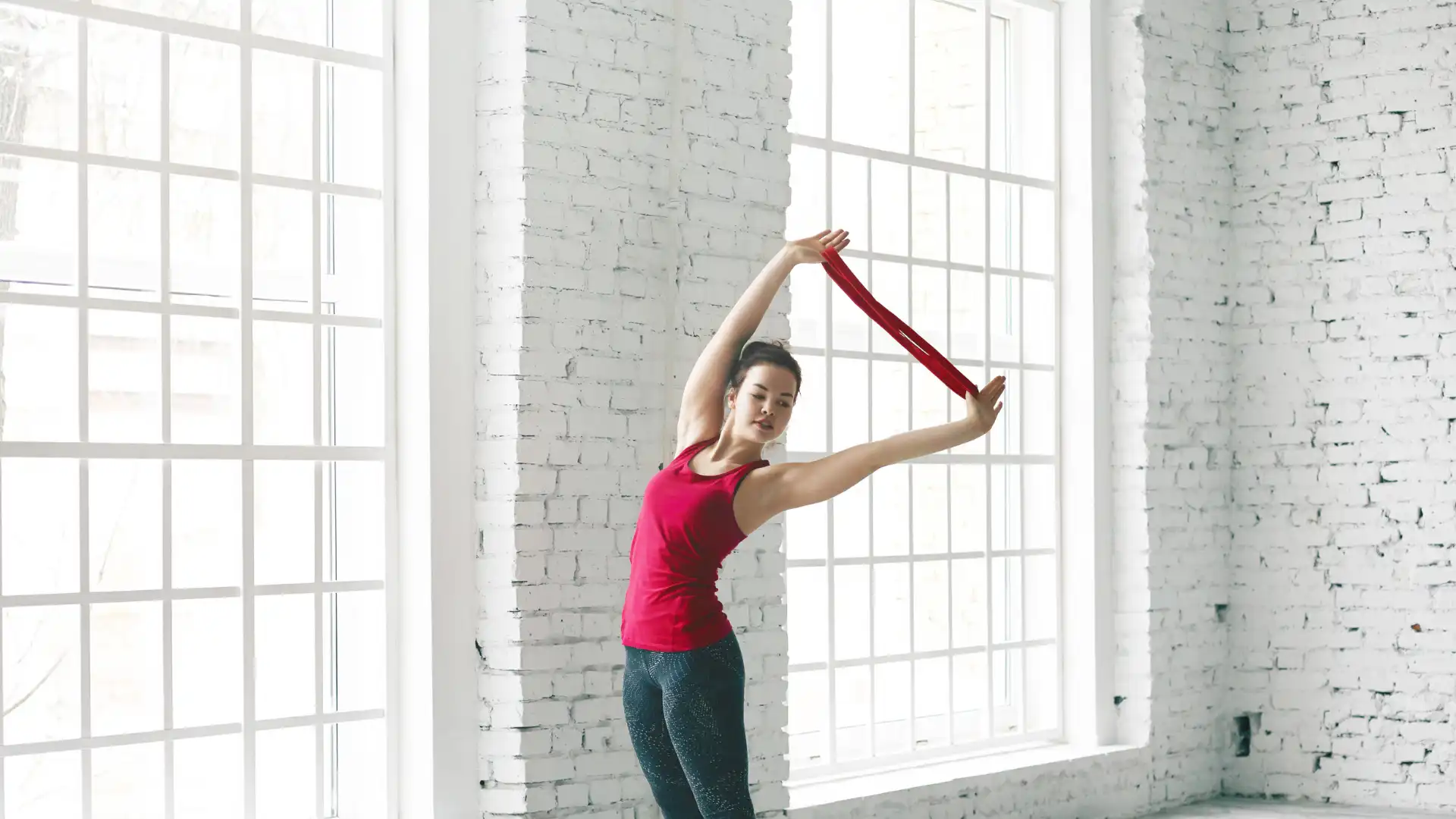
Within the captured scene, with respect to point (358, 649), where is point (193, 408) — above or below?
above

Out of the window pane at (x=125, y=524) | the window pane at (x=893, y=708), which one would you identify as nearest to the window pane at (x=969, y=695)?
the window pane at (x=893, y=708)

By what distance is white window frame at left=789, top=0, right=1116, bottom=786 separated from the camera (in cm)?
547

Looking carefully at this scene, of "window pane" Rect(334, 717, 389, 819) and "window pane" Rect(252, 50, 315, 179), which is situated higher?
"window pane" Rect(252, 50, 315, 179)

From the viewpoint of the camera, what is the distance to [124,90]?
10.8 ft

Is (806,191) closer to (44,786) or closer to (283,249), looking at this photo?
(283,249)

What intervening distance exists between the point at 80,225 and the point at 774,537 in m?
1.98

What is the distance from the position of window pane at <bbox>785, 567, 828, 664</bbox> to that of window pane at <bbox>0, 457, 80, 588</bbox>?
7.05 ft

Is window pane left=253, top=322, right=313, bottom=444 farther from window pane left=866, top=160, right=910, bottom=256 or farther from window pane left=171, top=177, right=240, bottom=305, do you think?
window pane left=866, top=160, right=910, bottom=256

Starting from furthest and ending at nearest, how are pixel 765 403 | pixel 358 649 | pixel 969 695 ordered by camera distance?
pixel 969 695 → pixel 358 649 → pixel 765 403

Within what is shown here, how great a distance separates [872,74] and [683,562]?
7.92 ft

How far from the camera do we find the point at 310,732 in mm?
3582

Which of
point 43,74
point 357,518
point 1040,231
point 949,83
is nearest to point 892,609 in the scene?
point 1040,231

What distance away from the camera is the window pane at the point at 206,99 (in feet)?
11.2

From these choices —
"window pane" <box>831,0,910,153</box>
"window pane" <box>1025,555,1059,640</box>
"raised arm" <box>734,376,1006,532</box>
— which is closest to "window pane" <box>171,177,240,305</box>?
"raised arm" <box>734,376,1006,532</box>
